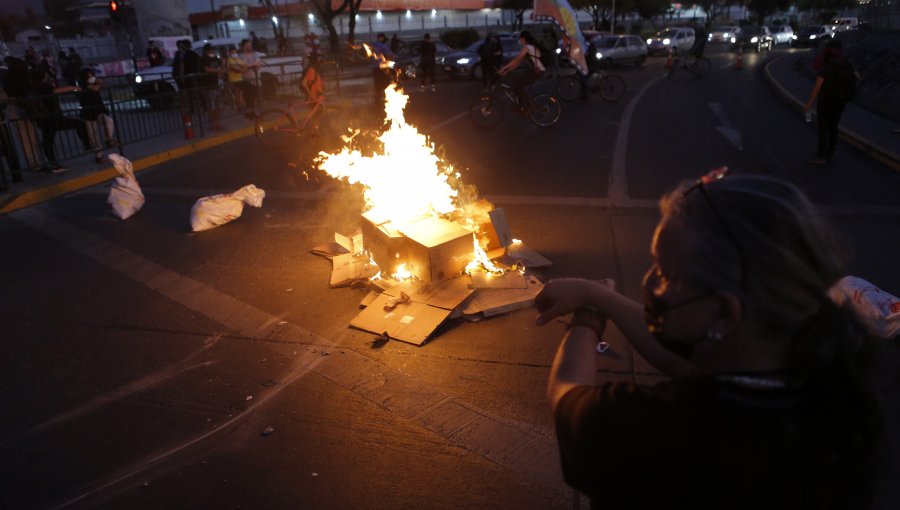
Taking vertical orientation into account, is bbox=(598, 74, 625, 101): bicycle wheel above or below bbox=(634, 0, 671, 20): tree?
below

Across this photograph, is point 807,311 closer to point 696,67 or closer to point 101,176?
point 101,176

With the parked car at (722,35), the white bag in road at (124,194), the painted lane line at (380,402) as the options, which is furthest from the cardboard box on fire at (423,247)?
the parked car at (722,35)

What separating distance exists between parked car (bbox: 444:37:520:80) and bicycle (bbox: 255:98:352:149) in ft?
40.8

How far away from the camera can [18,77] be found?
10.8m

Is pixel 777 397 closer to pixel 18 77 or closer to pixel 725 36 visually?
pixel 18 77

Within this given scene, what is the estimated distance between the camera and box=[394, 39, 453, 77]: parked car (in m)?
26.1

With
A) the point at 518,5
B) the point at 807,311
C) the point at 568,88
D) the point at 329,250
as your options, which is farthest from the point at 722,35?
the point at 807,311

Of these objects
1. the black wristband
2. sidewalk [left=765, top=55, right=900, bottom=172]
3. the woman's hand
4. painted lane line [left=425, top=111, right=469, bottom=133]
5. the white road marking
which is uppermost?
the woman's hand

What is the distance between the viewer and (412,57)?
3014 centimetres

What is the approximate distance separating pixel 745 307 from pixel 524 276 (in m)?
4.55

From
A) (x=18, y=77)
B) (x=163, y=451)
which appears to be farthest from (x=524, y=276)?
(x=18, y=77)

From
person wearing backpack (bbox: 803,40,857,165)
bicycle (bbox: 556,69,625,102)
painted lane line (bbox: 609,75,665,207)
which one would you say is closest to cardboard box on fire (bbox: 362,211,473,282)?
painted lane line (bbox: 609,75,665,207)

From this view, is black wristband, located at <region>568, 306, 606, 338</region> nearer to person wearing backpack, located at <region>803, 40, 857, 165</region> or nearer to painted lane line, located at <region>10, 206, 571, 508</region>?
painted lane line, located at <region>10, 206, 571, 508</region>

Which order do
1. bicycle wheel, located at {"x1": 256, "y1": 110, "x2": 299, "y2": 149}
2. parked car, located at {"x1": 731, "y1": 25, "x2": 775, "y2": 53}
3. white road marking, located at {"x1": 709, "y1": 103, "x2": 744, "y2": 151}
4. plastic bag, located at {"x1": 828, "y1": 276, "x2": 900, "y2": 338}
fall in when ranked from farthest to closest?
1. parked car, located at {"x1": 731, "y1": 25, "x2": 775, "y2": 53}
2. bicycle wheel, located at {"x1": 256, "y1": 110, "x2": 299, "y2": 149}
3. white road marking, located at {"x1": 709, "y1": 103, "x2": 744, "y2": 151}
4. plastic bag, located at {"x1": 828, "y1": 276, "x2": 900, "y2": 338}
